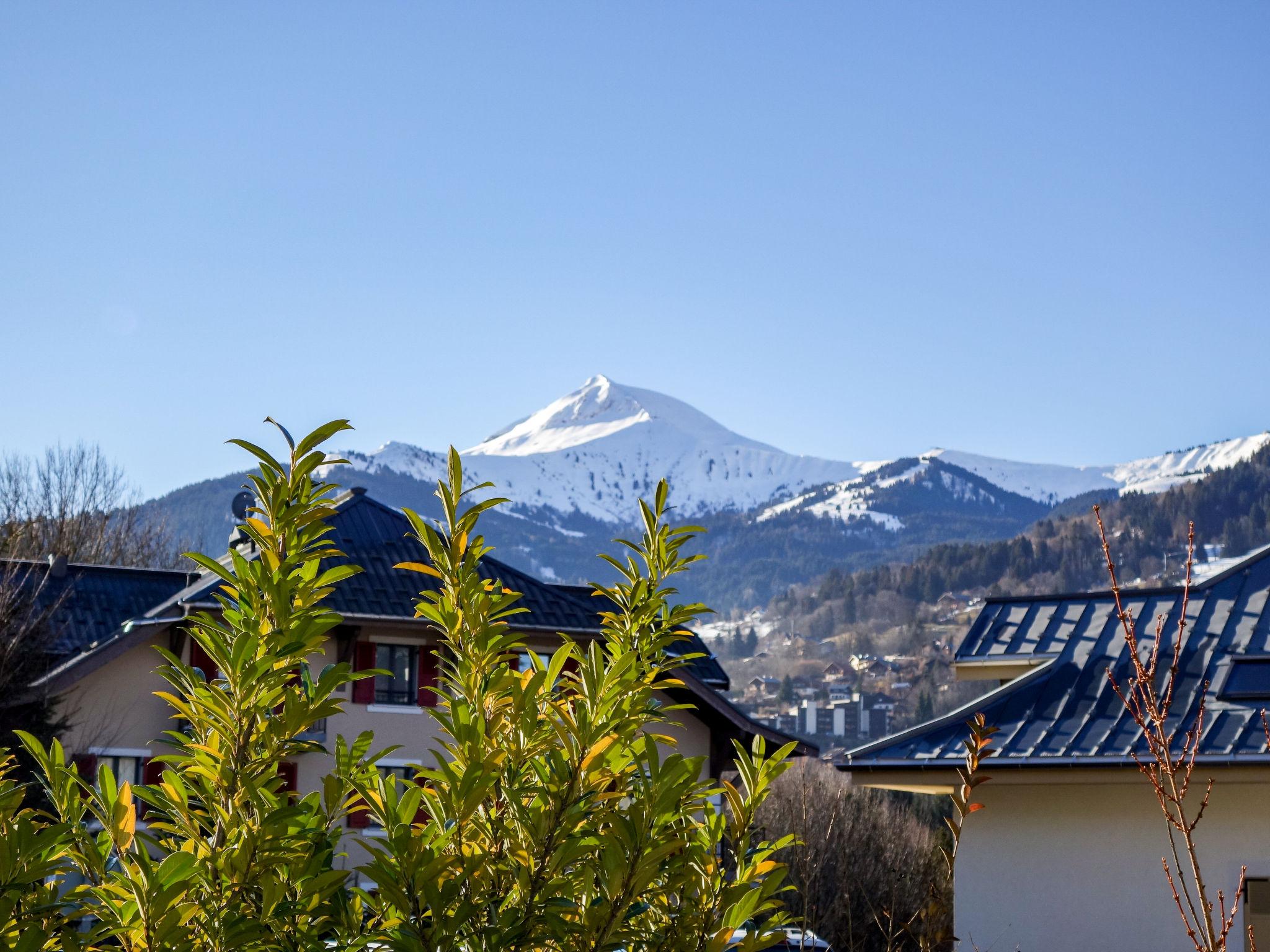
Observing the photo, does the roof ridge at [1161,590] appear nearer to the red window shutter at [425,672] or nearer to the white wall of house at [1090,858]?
the white wall of house at [1090,858]

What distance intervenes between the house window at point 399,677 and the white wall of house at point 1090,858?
→ 15.0m

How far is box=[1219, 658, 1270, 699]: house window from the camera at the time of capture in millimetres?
10461

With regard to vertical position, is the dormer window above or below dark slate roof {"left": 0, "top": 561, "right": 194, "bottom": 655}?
below

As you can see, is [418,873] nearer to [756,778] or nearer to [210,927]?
[210,927]

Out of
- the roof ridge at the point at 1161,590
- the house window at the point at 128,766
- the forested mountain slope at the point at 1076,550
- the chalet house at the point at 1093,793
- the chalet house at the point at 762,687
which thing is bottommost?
the chalet house at the point at 762,687

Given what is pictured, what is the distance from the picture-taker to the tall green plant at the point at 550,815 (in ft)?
8.07

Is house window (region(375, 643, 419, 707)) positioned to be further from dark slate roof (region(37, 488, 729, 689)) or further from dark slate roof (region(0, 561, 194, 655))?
dark slate roof (region(0, 561, 194, 655))

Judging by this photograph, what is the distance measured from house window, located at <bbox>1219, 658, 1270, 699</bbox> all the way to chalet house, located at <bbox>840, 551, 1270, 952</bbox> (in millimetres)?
10

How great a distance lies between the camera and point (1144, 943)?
10.3 meters

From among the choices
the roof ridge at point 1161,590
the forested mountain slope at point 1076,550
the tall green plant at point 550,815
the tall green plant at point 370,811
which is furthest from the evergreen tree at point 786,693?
the tall green plant at point 370,811

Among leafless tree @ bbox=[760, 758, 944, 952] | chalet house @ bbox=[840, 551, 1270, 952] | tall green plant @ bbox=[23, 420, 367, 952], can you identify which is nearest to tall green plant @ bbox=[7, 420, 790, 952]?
tall green plant @ bbox=[23, 420, 367, 952]

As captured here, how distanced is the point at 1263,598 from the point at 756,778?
10247 millimetres

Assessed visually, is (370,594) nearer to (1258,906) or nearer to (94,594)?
(94,594)

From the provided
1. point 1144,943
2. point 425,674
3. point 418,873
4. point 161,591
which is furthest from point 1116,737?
point 161,591
